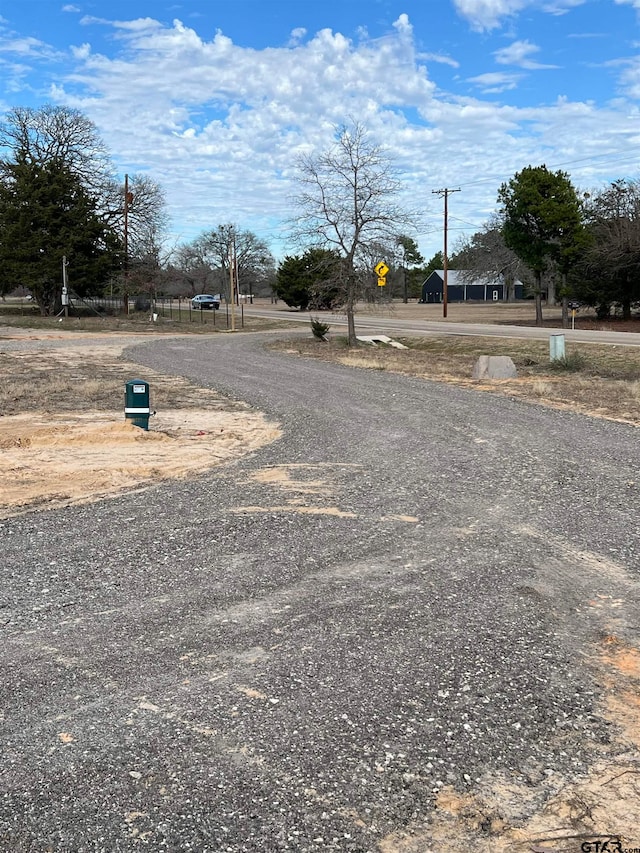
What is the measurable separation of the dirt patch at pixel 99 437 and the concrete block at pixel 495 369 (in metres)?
6.69

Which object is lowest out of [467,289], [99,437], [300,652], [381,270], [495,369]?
[300,652]

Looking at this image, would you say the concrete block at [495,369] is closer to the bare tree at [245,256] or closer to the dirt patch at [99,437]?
the dirt patch at [99,437]

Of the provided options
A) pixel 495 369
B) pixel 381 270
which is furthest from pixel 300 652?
pixel 381 270

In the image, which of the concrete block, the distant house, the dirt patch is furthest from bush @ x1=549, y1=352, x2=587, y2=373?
the distant house

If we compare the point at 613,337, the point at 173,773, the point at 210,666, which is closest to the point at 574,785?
the point at 173,773

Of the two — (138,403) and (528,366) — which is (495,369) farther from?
(138,403)

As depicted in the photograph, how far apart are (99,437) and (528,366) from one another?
43.5ft

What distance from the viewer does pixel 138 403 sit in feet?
37.2

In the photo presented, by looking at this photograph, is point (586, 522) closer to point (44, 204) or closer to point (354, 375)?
point (354, 375)

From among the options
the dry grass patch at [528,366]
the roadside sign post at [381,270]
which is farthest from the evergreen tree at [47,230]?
the roadside sign post at [381,270]

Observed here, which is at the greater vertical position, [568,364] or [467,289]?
[467,289]

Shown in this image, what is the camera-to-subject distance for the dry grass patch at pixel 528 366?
14695mm

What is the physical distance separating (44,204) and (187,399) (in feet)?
124

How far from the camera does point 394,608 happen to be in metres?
4.66
